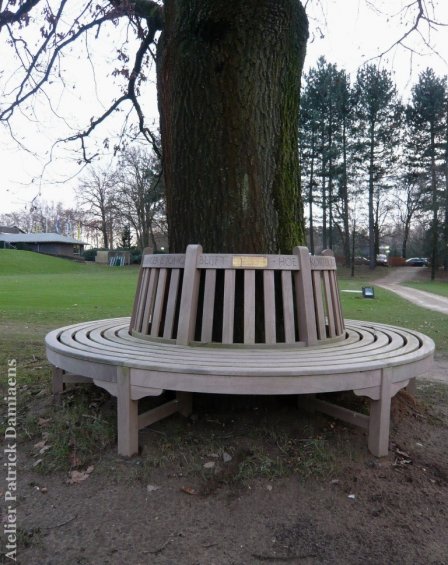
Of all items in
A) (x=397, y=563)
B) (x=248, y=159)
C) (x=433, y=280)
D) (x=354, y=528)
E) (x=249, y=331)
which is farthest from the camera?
(x=433, y=280)

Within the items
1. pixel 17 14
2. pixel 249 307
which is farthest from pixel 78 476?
pixel 17 14

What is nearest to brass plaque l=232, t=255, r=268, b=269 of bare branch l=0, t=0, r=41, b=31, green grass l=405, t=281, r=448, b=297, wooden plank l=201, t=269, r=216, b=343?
wooden plank l=201, t=269, r=216, b=343

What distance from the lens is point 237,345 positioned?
3.05 meters

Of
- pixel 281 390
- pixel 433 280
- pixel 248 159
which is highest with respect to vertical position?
pixel 248 159

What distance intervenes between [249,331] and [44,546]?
1.64m

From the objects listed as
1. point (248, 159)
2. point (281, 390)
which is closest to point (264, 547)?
point (281, 390)

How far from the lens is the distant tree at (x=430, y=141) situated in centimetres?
3484

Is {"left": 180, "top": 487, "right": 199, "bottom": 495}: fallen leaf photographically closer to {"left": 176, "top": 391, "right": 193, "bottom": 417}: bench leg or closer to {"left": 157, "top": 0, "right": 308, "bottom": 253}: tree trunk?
{"left": 176, "top": 391, "right": 193, "bottom": 417}: bench leg

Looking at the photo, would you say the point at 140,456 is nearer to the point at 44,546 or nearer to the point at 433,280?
the point at 44,546

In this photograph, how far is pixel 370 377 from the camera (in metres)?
2.62

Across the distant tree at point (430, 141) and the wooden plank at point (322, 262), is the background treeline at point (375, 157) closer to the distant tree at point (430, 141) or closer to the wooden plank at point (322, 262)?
the distant tree at point (430, 141)

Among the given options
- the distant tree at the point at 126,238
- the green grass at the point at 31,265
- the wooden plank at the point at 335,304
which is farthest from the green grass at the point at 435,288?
the distant tree at the point at 126,238

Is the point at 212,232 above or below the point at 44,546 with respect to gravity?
above

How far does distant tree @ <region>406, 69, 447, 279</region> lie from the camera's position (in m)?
34.8
